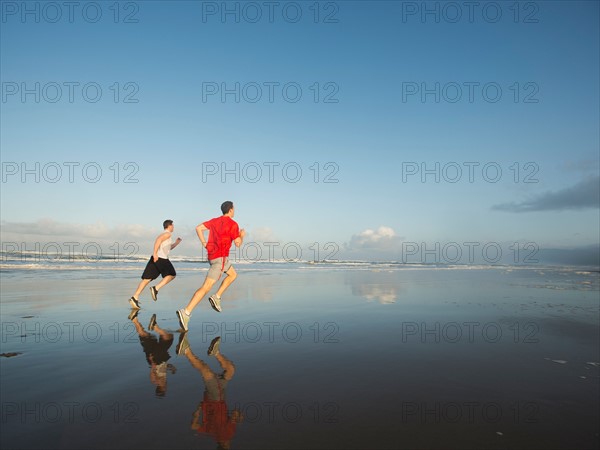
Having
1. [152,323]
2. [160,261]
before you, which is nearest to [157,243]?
[160,261]

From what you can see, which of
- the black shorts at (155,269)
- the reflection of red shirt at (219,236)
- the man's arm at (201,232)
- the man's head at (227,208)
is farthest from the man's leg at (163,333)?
the black shorts at (155,269)

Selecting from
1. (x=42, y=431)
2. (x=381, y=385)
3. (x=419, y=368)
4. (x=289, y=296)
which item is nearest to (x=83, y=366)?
(x=42, y=431)

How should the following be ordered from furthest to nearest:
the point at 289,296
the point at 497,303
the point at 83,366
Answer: the point at 289,296 < the point at 497,303 < the point at 83,366

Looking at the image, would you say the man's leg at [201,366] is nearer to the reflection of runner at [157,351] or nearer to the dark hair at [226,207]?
the reflection of runner at [157,351]

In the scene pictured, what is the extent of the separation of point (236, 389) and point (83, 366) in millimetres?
2016

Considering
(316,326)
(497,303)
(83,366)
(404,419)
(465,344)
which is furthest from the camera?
(497,303)

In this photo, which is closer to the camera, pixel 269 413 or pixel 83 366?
pixel 269 413

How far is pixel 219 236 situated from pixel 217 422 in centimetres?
445

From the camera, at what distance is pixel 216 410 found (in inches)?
112

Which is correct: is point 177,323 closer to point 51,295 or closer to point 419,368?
point 419,368

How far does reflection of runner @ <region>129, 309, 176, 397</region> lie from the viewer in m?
3.53

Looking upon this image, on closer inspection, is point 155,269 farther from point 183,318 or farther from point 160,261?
point 183,318

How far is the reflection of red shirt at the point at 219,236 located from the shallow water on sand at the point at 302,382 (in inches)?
53.2

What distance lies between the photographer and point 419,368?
400 centimetres
